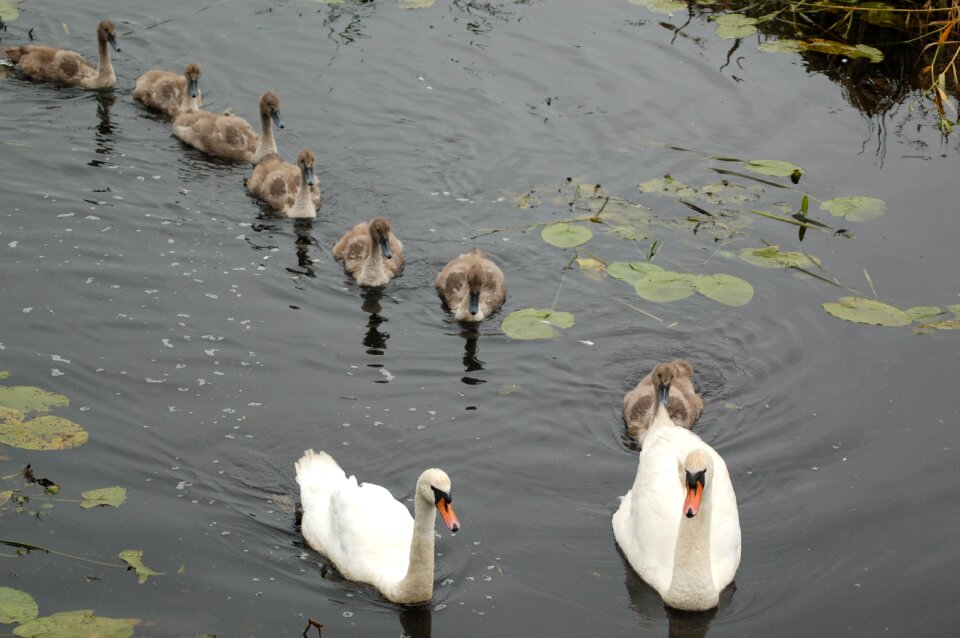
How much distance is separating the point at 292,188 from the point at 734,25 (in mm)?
7496

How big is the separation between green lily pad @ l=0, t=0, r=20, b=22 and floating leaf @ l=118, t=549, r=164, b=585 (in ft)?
35.8

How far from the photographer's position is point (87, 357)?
11312 millimetres

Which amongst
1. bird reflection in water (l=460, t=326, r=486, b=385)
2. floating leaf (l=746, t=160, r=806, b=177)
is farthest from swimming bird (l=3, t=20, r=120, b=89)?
floating leaf (l=746, t=160, r=806, b=177)

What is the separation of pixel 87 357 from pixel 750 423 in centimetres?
555

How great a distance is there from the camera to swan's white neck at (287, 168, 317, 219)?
14.1m

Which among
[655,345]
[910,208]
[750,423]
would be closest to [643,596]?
[750,423]

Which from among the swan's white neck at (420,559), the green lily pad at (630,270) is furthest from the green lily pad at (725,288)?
the swan's white neck at (420,559)

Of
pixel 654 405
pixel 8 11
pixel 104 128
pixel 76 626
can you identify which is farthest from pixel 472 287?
pixel 8 11

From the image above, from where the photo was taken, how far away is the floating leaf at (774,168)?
48.9 ft

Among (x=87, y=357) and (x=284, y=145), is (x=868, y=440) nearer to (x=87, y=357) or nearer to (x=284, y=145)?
(x=87, y=357)

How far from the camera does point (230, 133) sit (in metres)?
15.2

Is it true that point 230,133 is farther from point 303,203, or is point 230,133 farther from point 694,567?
point 694,567

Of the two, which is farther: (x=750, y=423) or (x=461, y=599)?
(x=750, y=423)

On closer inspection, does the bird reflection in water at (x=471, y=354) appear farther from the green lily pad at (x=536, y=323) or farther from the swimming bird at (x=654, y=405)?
the swimming bird at (x=654, y=405)
